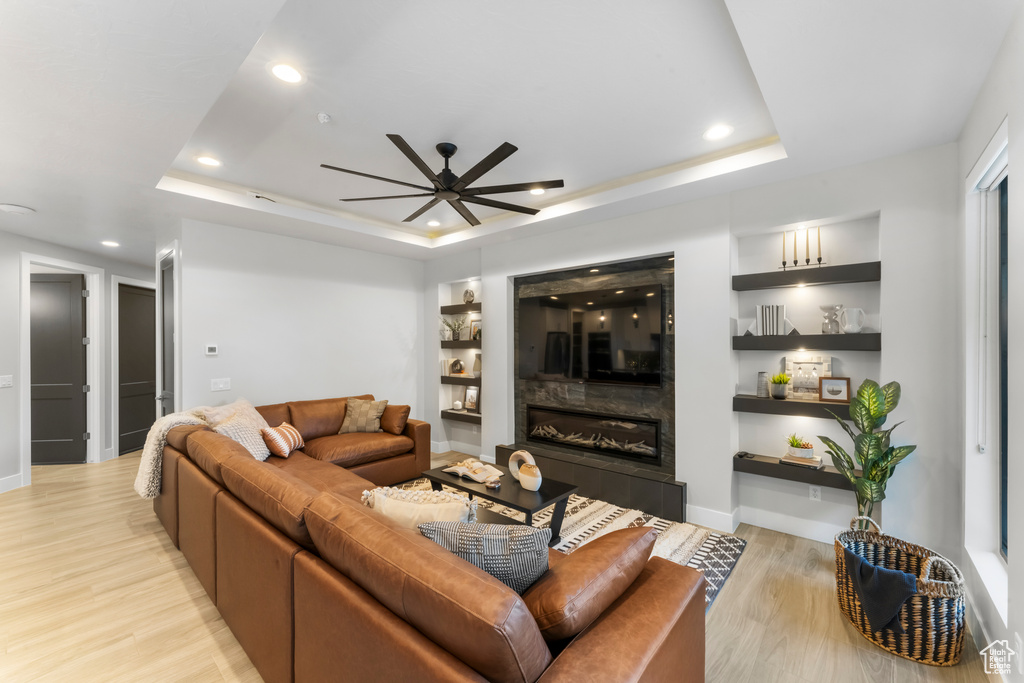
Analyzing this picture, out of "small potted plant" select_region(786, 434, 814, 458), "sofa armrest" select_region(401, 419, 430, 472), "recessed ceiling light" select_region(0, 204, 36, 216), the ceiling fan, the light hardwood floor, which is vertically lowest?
the light hardwood floor

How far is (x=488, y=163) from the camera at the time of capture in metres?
2.46

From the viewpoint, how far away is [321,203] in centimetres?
423

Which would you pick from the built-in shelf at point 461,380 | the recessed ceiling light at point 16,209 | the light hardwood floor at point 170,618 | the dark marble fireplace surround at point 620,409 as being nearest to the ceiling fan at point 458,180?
the dark marble fireplace surround at point 620,409

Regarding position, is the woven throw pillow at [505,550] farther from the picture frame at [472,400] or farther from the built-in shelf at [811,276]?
the picture frame at [472,400]

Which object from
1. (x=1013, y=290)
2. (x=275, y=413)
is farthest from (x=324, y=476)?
(x=1013, y=290)

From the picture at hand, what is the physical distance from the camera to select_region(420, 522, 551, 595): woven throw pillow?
1.28m

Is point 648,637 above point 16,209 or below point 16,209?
below

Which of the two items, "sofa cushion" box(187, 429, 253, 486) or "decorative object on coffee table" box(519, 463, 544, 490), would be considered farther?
"decorative object on coffee table" box(519, 463, 544, 490)

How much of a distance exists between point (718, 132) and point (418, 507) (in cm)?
280

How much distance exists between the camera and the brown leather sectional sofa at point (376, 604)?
3.27ft

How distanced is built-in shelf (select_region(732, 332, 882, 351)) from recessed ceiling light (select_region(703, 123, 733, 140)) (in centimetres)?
142

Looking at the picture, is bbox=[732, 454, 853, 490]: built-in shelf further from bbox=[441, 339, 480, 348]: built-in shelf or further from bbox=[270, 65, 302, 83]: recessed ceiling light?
bbox=[270, 65, 302, 83]: recessed ceiling light

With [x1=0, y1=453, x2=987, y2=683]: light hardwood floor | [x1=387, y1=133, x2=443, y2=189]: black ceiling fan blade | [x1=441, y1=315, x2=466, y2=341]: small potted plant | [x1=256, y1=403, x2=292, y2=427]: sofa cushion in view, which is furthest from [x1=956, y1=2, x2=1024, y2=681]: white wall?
[x1=256, y1=403, x2=292, y2=427]: sofa cushion

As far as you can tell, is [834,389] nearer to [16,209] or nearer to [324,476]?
[324,476]
